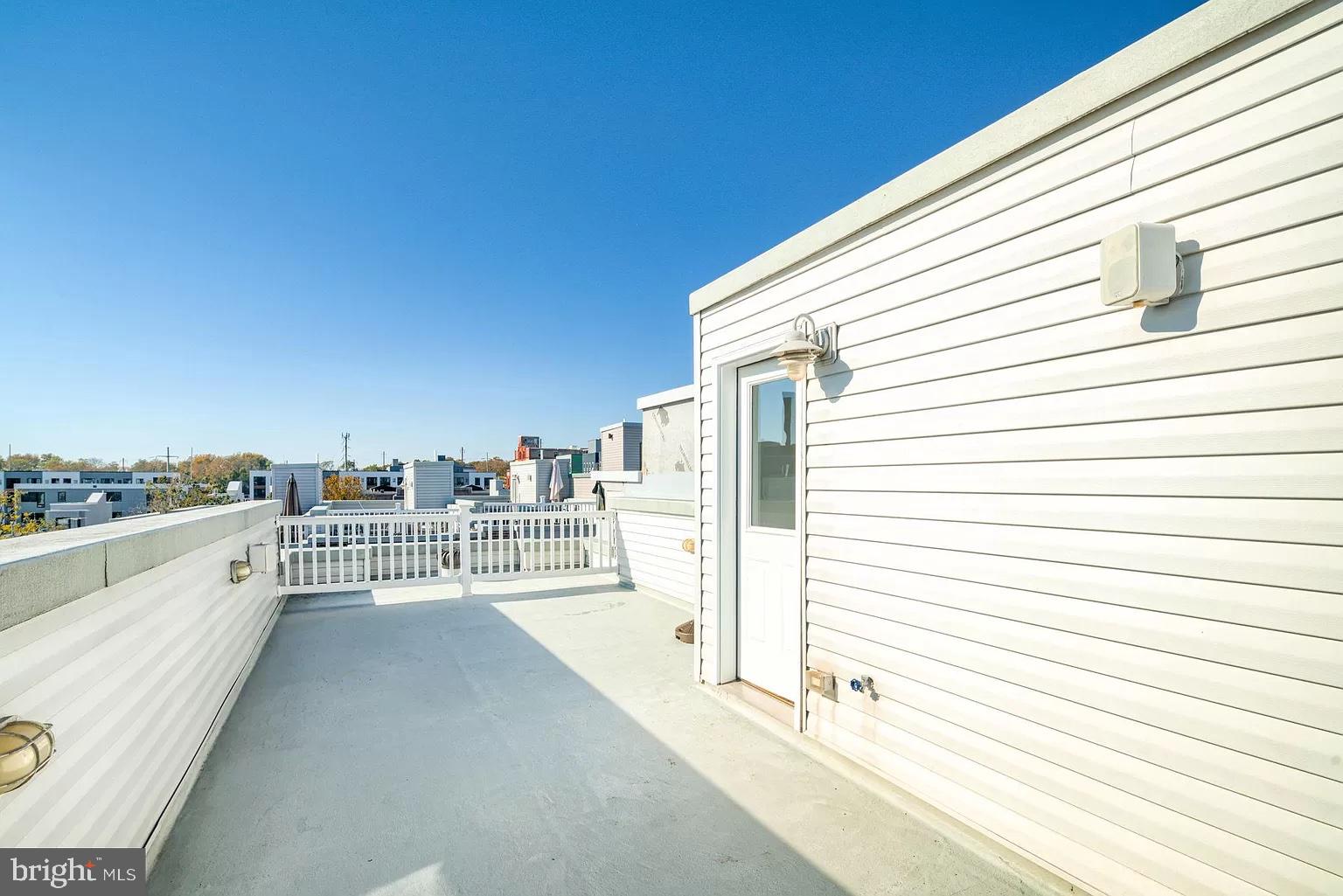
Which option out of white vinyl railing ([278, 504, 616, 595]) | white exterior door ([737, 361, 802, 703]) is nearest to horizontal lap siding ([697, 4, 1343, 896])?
white exterior door ([737, 361, 802, 703])

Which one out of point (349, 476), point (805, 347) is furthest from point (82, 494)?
point (805, 347)

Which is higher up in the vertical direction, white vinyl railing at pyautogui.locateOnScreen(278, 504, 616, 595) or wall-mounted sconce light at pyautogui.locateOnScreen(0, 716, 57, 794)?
wall-mounted sconce light at pyautogui.locateOnScreen(0, 716, 57, 794)

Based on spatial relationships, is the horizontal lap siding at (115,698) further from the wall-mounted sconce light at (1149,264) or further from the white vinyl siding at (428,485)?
the white vinyl siding at (428,485)

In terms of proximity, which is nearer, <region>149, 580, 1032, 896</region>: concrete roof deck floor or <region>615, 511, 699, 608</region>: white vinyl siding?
<region>149, 580, 1032, 896</region>: concrete roof deck floor

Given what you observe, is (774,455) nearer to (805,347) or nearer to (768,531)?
(768,531)

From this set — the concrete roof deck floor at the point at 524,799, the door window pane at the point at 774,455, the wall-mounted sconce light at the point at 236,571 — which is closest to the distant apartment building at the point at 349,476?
the wall-mounted sconce light at the point at 236,571

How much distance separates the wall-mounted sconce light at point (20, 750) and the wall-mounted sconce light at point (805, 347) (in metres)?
Answer: 2.64

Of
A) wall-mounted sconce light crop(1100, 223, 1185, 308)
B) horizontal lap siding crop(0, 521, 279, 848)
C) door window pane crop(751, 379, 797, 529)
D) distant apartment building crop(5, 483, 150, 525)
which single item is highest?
wall-mounted sconce light crop(1100, 223, 1185, 308)

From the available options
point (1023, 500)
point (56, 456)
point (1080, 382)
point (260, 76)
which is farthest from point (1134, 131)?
point (56, 456)

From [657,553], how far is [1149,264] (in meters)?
5.06

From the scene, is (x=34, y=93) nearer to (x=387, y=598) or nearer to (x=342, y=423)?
(x=387, y=598)

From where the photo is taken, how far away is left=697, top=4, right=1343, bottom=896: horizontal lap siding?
4.06 feet

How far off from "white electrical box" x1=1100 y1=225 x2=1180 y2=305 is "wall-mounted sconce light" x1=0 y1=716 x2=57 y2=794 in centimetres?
280

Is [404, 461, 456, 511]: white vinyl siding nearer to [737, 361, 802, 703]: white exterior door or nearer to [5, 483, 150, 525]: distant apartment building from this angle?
[5, 483, 150, 525]: distant apartment building
